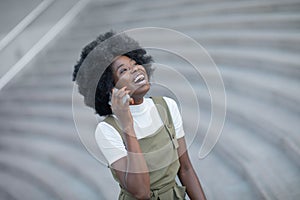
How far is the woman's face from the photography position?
1.17m

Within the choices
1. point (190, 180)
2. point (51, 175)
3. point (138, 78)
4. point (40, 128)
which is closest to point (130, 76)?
point (138, 78)

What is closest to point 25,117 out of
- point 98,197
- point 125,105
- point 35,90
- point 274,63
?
point 35,90

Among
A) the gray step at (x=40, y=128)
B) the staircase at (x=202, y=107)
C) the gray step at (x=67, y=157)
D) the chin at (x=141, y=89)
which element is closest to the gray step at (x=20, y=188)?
the staircase at (x=202, y=107)

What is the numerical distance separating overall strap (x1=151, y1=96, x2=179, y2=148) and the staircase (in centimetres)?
14

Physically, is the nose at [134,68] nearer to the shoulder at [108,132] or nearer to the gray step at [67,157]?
the shoulder at [108,132]

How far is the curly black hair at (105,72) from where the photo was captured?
4.01ft

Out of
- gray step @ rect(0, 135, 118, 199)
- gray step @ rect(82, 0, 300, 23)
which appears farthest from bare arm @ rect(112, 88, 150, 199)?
gray step @ rect(82, 0, 300, 23)

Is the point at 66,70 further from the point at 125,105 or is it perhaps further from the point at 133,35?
the point at 125,105

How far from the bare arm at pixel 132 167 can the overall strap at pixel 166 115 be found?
128 millimetres

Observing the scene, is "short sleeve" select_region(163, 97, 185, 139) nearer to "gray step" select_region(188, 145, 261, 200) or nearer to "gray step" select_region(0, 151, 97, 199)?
"gray step" select_region(188, 145, 261, 200)

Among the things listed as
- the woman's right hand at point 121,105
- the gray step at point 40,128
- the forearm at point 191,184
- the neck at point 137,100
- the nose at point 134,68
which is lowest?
the forearm at point 191,184

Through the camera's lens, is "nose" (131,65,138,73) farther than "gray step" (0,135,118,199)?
No

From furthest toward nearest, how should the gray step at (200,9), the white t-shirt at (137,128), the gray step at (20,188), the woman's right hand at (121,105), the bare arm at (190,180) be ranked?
the gray step at (200,9) < the gray step at (20,188) < the bare arm at (190,180) < the white t-shirt at (137,128) < the woman's right hand at (121,105)

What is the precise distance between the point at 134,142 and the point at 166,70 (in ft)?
1.06
